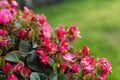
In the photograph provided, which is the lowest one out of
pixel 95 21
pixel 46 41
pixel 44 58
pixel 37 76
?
pixel 37 76

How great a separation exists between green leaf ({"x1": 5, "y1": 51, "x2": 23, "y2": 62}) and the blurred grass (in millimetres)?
1991

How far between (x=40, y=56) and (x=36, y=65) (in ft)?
0.24

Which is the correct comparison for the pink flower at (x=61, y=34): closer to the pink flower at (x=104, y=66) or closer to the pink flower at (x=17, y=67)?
the pink flower at (x=104, y=66)

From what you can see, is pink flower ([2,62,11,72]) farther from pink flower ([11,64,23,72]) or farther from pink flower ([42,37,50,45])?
pink flower ([42,37,50,45])

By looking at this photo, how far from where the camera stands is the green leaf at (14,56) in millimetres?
2424

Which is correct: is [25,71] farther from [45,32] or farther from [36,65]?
[45,32]

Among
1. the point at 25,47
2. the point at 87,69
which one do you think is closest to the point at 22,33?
the point at 25,47

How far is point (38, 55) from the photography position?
8.15 ft

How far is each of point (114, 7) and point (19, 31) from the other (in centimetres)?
490

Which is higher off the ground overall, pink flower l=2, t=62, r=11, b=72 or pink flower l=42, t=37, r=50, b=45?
pink flower l=42, t=37, r=50, b=45

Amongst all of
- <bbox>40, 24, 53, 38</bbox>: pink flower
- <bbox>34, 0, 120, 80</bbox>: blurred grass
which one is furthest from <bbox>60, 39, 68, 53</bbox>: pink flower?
<bbox>34, 0, 120, 80</bbox>: blurred grass

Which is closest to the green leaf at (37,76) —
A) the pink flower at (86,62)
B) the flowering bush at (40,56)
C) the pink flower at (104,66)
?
the flowering bush at (40,56)

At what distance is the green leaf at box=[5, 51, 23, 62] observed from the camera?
7.95 feet

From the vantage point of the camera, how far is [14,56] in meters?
2.45
